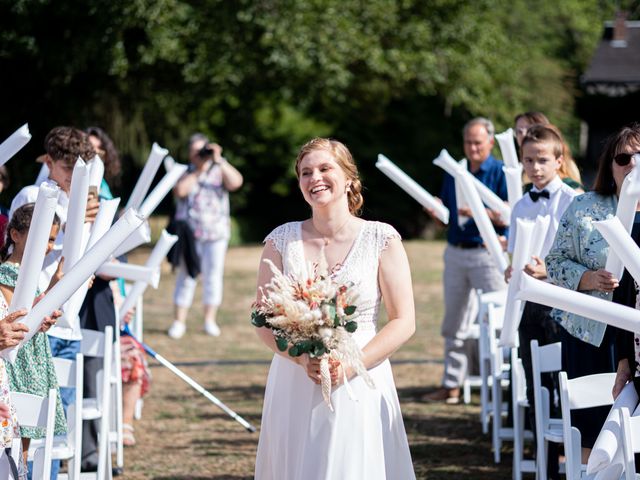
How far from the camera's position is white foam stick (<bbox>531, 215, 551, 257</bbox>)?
→ 5.32 metres

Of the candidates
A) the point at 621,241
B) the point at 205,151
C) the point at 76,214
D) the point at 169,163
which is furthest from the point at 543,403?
the point at 205,151

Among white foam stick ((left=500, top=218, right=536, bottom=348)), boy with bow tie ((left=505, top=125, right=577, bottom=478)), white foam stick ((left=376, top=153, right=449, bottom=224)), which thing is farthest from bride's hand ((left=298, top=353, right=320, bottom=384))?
white foam stick ((left=376, top=153, right=449, bottom=224))

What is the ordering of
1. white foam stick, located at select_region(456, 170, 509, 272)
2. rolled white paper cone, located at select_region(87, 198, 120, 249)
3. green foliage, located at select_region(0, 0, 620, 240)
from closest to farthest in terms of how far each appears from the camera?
rolled white paper cone, located at select_region(87, 198, 120, 249)
white foam stick, located at select_region(456, 170, 509, 272)
green foliage, located at select_region(0, 0, 620, 240)

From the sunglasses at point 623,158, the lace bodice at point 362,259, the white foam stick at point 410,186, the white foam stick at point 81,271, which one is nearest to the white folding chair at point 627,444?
the lace bodice at point 362,259

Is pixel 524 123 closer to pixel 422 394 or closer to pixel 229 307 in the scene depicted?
pixel 422 394

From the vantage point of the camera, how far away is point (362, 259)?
4.16 metres

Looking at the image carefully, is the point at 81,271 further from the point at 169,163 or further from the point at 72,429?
the point at 169,163

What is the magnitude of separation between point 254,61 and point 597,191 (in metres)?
15.5

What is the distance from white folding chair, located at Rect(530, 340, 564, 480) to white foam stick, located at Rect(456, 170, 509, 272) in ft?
3.11

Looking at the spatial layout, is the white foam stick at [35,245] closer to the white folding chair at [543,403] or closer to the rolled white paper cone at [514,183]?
the white folding chair at [543,403]

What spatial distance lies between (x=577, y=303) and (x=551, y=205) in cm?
256

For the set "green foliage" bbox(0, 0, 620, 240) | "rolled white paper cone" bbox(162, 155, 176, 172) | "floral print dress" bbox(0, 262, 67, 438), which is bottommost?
"floral print dress" bbox(0, 262, 67, 438)

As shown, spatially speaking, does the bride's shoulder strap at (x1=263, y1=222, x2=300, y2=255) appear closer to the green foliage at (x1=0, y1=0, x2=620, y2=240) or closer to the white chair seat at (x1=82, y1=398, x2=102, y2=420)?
the white chair seat at (x1=82, y1=398, x2=102, y2=420)

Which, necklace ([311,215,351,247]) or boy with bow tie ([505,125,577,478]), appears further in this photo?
boy with bow tie ([505,125,577,478])
